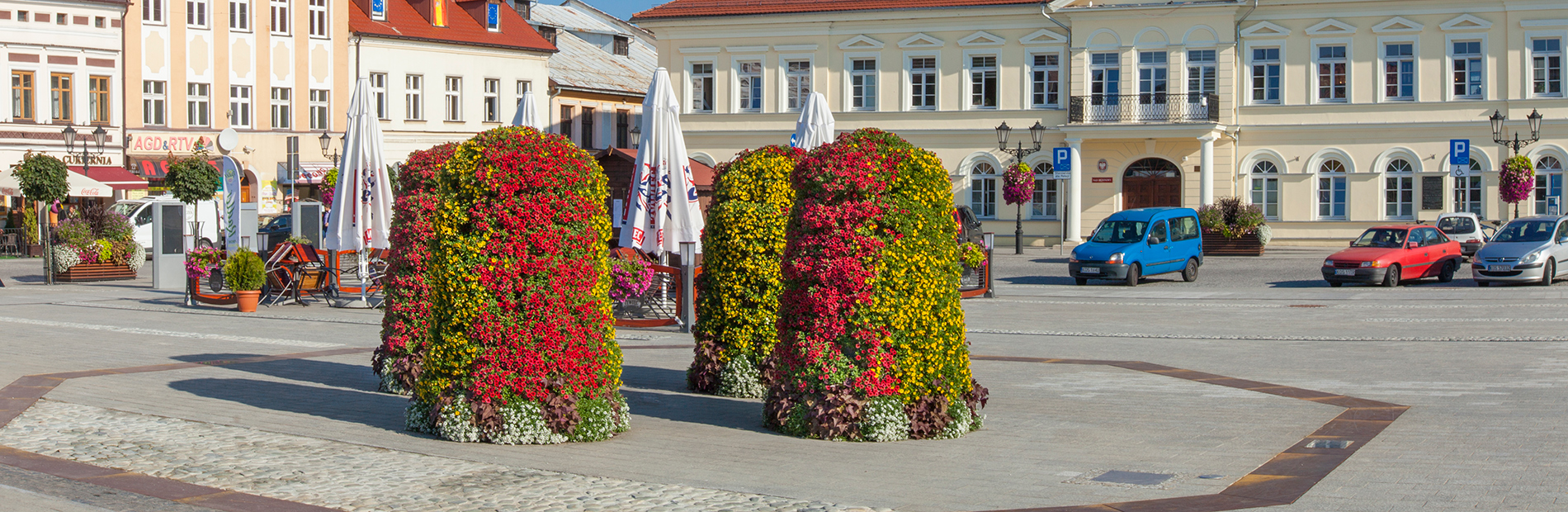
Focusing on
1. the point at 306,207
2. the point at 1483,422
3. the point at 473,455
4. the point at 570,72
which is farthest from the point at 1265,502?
the point at 570,72

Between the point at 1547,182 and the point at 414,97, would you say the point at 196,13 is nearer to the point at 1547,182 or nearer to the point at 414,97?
the point at 414,97

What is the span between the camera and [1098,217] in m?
43.8

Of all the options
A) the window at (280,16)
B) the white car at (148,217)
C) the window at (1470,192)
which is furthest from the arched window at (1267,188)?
the window at (280,16)

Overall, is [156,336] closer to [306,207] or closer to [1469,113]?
[306,207]

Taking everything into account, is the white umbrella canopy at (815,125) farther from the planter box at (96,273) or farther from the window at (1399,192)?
the window at (1399,192)

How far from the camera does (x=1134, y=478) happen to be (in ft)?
27.6

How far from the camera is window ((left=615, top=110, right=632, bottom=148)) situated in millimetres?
59594

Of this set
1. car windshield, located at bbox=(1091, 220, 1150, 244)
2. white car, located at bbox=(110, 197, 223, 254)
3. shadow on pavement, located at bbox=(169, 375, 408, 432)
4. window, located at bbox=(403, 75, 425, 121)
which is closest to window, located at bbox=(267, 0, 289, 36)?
window, located at bbox=(403, 75, 425, 121)

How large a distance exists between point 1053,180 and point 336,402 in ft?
116

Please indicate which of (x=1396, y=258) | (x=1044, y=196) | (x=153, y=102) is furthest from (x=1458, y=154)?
(x=153, y=102)

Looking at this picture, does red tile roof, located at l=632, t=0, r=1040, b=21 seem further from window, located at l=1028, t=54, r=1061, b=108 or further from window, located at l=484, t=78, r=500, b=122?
window, located at l=484, t=78, r=500, b=122

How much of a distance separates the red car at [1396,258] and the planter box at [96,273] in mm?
25072

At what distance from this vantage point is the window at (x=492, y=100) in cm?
5328

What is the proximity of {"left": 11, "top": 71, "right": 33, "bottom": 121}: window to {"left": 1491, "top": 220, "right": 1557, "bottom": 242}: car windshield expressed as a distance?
40225 mm
